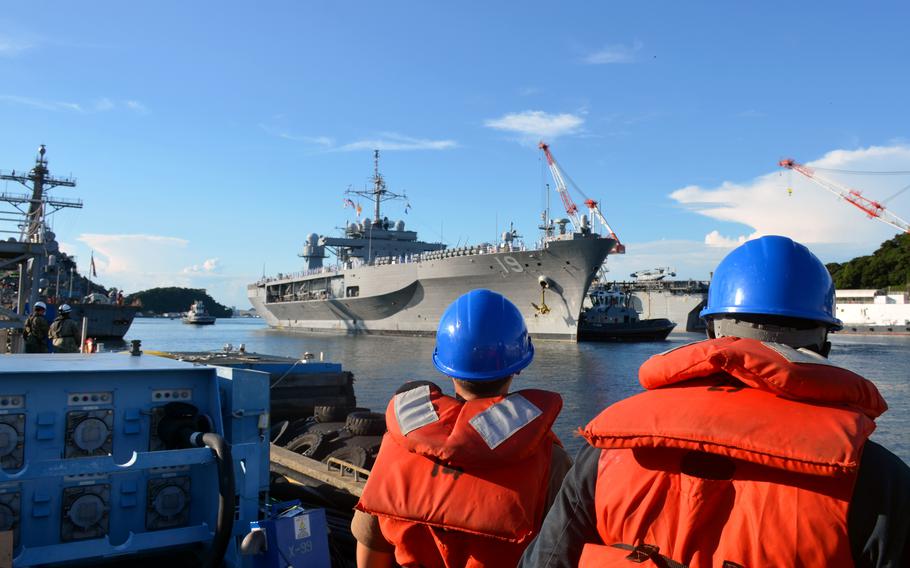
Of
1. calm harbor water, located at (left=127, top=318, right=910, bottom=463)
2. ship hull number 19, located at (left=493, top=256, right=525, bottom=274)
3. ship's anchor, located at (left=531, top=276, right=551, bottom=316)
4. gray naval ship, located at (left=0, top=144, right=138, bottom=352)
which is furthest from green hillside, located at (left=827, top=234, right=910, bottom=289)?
gray naval ship, located at (left=0, top=144, right=138, bottom=352)

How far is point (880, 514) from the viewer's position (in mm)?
1080

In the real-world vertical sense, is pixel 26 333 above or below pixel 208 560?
above

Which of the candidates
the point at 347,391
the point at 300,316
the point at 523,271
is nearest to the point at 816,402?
the point at 347,391

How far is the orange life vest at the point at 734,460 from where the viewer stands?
1.09m

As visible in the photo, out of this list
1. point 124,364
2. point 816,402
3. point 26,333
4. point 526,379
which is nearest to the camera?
point 816,402

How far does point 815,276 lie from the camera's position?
149 cm

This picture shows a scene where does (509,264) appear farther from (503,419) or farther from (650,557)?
(650,557)

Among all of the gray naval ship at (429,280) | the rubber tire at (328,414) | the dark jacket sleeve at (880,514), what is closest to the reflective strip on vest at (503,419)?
the dark jacket sleeve at (880,514)

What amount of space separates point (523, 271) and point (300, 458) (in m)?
32.0

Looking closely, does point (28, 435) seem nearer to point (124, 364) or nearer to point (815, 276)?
point (124, 364)

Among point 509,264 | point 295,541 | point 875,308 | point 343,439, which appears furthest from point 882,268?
point 295,541

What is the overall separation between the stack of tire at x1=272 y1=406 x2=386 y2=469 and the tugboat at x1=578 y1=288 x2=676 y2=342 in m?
37.8

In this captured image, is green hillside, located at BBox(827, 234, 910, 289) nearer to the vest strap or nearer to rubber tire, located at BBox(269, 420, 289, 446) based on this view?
rubber tire, located at BBox(269, 420, 289, 446)

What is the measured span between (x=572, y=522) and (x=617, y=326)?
48103mm
